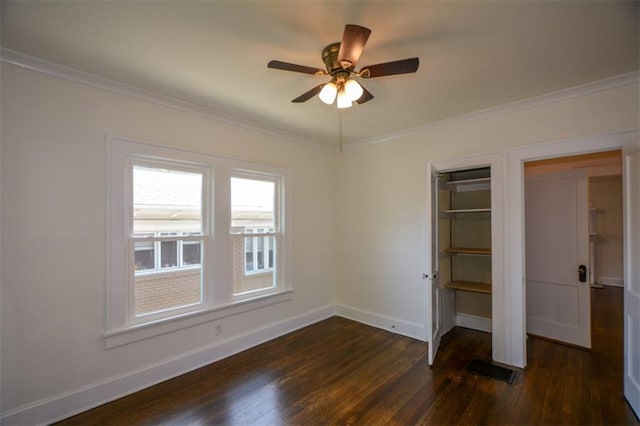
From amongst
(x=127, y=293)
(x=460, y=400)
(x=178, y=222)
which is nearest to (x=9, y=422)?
(x=127, y=293)

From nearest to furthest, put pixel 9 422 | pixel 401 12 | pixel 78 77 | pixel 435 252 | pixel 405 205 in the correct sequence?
pixel 401 12 < pixel 9 422 < pixel 78 77 < pixel 435 252 < pixel 405 205

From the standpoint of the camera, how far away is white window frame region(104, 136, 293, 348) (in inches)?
101

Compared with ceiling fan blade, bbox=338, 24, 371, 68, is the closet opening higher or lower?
lower

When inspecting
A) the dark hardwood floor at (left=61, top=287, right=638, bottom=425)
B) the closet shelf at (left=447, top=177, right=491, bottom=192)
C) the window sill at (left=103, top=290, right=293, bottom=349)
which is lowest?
the dark hardwood floor at (left=61, top=287, right=638, bottom=425)

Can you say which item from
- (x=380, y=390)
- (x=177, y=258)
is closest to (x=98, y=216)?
(x=177, y=258)

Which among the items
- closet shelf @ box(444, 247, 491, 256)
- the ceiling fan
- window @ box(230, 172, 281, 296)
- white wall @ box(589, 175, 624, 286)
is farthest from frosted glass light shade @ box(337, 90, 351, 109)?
white wall @ box(589, 175, 624, 286)

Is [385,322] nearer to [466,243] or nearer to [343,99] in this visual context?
[466,243]

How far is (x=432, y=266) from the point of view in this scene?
3217 millimetres

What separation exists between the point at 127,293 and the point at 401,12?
3061 millimetres

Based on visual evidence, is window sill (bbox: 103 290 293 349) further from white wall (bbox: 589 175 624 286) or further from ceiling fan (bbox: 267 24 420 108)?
white wall (bbox: 589 175 624 286)

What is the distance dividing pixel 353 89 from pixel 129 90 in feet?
6.82

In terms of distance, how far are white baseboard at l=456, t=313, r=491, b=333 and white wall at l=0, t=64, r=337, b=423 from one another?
3.52 meters

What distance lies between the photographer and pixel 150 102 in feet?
9.20

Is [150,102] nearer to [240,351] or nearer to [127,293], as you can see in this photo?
[127,293]
